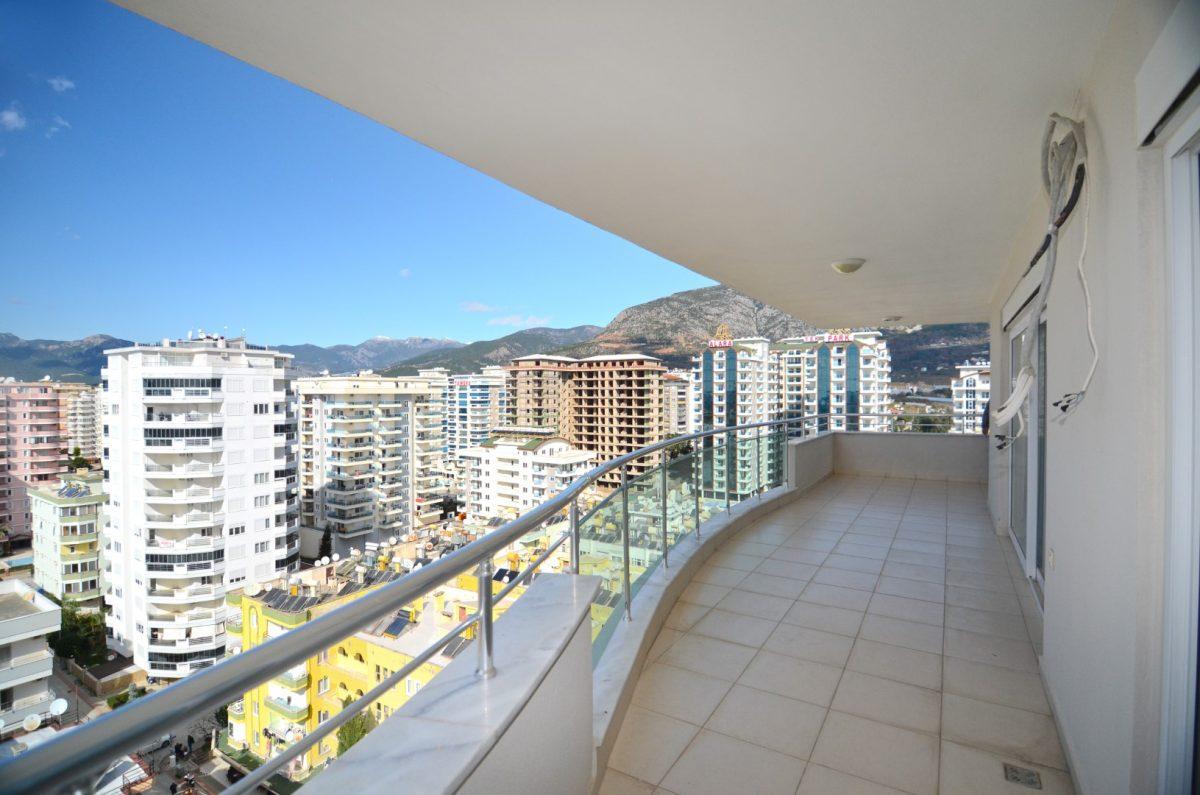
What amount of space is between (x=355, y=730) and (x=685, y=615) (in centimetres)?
269

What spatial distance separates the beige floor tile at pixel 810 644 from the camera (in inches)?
117

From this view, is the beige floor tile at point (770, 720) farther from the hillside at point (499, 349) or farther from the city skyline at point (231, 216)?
the hillside at point (499, 349)

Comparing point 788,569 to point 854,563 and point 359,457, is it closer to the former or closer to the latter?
point 854,563

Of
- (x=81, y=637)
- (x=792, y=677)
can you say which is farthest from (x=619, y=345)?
(x=792, y=677)

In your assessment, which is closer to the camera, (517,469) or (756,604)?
(756,604)

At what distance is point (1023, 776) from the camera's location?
2.08 m

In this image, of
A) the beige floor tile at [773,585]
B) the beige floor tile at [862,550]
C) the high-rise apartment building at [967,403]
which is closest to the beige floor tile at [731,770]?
the beige floor tile at [773,585]

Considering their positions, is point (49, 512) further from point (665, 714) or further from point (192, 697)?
point (192, 697)

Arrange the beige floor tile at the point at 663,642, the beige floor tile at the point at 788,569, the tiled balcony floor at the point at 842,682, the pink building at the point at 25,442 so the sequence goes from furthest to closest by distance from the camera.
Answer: the pink building at the point at 25,442, the beige floor tile at the point at 788,569, the beige floor tile at the point at 663,642, the tiled balcony floor at the point at 842,682

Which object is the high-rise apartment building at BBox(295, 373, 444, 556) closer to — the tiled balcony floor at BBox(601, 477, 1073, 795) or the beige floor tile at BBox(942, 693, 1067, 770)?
the tiled balcony floor at BBox(601, 477, 1073, 795)

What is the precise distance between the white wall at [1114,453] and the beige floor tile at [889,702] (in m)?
0.50

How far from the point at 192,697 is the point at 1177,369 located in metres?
2.11

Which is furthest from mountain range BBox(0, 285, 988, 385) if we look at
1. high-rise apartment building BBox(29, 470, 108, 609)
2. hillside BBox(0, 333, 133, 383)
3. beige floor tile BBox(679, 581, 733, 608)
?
beige floor tile BBox(679, 581, 733, 608)

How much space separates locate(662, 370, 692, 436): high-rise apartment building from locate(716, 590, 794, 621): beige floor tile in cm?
3109
